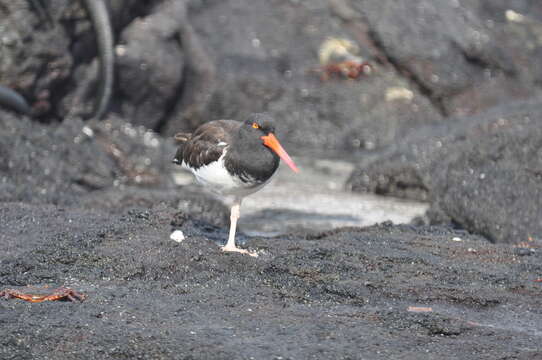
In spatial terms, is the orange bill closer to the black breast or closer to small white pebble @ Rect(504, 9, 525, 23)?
the black breast

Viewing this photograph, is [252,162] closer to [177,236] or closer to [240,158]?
[240,158]

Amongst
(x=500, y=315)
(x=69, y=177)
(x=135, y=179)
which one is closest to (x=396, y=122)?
(x=135, y=179)

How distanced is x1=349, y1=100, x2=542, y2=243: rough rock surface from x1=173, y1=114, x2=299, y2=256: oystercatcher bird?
192 centimetres

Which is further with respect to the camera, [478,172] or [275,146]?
[478,172]

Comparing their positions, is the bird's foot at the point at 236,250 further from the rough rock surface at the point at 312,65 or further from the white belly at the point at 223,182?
the rough rock surface at the point at 312,65

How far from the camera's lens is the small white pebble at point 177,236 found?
15.0 ft

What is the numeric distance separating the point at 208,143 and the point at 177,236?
0.59m

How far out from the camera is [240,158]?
4.52 m

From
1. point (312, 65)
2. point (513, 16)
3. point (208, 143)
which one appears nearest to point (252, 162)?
point (208, 143)

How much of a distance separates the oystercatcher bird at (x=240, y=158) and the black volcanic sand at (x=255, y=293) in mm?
328

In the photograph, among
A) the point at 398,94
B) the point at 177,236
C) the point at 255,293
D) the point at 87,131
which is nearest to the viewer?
the point at 255,293

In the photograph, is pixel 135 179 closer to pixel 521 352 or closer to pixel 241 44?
pixel 241 44

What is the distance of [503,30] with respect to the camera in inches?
480

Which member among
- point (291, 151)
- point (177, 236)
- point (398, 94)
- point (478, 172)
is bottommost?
point (291, 151)
